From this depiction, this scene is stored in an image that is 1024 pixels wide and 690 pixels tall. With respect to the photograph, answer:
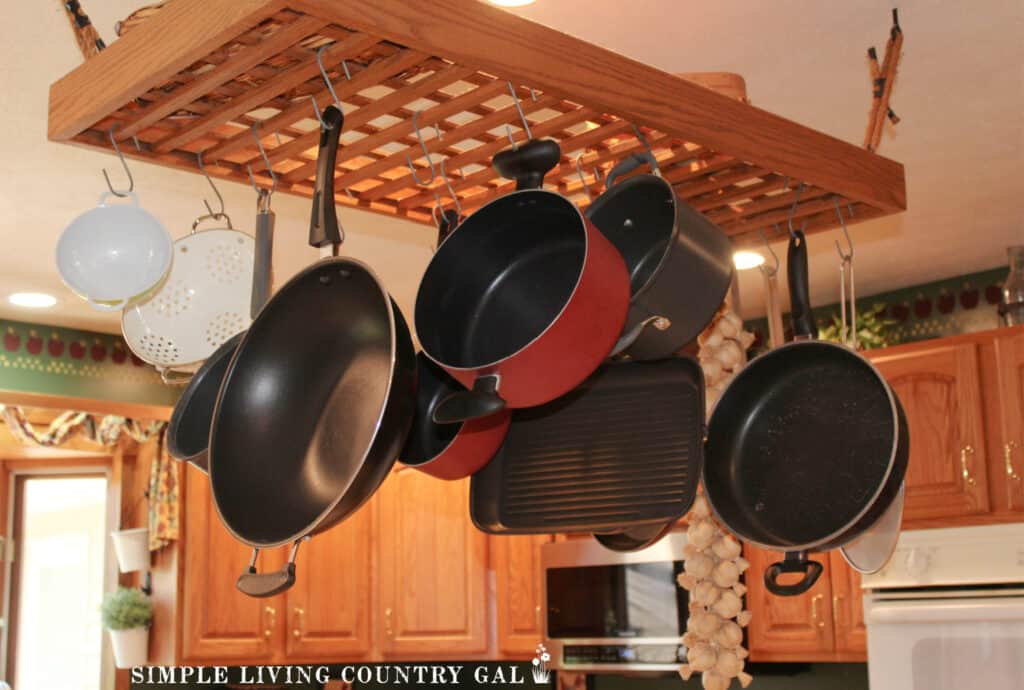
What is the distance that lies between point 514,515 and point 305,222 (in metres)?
2.13

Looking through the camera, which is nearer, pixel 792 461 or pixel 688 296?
pixel 688 296

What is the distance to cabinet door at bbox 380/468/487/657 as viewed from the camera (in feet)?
15.1

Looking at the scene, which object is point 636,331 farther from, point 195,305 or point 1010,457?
point 1010,457

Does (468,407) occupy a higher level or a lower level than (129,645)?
higher

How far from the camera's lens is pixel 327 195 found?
3.84 ft

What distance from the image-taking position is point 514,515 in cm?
139

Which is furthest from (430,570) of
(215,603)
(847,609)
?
(847,609)

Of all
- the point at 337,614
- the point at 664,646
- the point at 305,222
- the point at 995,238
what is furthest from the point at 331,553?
the point at 995,238

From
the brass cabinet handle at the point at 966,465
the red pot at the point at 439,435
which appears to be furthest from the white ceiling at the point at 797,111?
the red pot at the point at 439,435

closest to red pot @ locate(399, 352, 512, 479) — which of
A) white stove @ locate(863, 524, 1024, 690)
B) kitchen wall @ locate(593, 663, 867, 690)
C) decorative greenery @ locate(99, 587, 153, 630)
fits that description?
white stove @ locate(863, 524, 1024, 690)

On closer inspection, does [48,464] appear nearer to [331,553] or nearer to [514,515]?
[331,553]

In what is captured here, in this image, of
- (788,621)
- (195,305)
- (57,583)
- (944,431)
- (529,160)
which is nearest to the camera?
(529,160)

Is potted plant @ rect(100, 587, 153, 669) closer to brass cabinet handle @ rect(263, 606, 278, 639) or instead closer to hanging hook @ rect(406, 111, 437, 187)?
brass cabinet handle @ rect(263, 606, 278, 639)

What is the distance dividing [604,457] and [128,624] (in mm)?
3789
